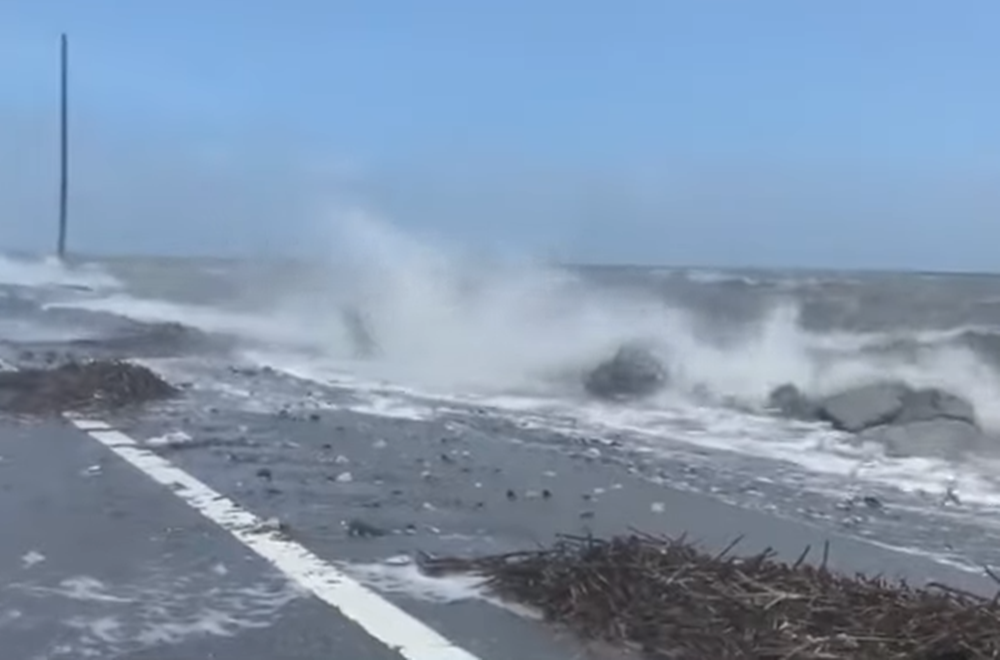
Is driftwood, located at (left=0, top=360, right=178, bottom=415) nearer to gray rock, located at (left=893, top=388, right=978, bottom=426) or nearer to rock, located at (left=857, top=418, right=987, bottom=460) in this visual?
rock, located at (left=857, top=418, right=987, bottom=460)

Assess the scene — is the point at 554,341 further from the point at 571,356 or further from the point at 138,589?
the point at 138,589

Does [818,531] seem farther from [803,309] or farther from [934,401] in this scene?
[803,309]

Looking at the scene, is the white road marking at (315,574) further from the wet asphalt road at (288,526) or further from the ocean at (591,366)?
the ocean at (591,366)

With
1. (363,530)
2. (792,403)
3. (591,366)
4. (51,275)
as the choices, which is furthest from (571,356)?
(51,275)

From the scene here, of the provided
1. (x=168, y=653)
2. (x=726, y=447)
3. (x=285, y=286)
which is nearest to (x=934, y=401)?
(x=726, y=447)

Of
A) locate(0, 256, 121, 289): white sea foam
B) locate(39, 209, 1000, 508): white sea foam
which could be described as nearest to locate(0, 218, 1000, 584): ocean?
locate(39, 209, 1000, 508): white sea foam

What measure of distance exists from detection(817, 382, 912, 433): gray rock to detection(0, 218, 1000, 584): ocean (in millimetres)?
487

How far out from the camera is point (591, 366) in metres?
19.8

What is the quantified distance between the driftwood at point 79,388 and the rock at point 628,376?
5.69 meters

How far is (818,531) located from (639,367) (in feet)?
33.7

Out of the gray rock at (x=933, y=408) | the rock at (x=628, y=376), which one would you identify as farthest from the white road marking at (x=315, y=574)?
the rock at (x=628, y=376)

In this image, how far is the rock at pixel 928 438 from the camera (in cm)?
1189

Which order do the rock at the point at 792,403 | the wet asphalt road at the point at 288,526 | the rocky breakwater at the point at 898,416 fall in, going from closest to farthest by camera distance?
the wet asphalt road at the point at 288,526
the rocky breakwater at the point at 898,416
the rock at the point at 792,403

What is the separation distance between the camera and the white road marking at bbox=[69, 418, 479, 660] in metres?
4.99
